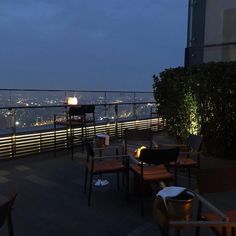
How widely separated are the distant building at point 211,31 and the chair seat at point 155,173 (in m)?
3.00

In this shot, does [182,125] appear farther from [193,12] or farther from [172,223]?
[172,223]

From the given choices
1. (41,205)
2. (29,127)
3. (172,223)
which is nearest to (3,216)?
(172,223)

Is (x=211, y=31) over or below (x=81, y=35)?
below

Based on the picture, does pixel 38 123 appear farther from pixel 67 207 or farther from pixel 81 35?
pixel 81 35

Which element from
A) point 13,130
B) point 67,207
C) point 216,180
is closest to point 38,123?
point 13,130

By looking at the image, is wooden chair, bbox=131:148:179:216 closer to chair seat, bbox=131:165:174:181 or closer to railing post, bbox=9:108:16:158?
chair seat, bbox=131:165:174:181

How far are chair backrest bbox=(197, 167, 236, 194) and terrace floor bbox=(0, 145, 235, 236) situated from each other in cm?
101

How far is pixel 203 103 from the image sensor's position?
5.29 meters

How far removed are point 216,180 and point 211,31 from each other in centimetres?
446

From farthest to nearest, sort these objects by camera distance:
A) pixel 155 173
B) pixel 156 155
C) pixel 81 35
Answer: pixel 81 35, pixel 155 173, pixel 156 155

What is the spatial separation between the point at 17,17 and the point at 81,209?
110 ft

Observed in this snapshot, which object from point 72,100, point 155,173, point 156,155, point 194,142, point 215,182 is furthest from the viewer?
point 72,100

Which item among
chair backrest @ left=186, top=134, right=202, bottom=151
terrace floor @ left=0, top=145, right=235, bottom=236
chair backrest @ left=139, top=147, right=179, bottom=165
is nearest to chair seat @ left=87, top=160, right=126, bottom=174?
terrace floor @ left=0, top=145, right=235, bottom=236

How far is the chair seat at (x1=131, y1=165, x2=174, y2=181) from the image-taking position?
12.4 feet
